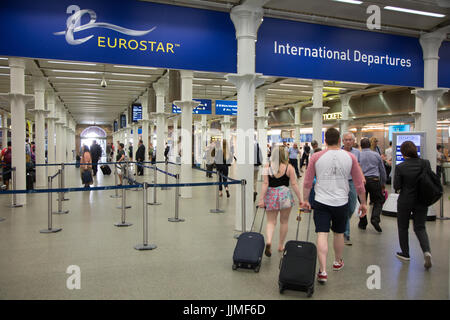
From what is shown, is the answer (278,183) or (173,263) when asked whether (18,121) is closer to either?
(173,263)

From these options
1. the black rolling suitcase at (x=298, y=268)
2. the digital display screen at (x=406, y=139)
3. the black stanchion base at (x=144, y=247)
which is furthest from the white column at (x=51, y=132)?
the black rolling suitcase at (x=298, y=268)

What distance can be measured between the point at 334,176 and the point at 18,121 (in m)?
8.80

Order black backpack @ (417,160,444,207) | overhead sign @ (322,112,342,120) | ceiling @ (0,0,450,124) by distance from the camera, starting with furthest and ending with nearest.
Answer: overhead sign @ (322,112,342,120), ceiling @ (0,0,450,124), black backpack @ (417,160,444,207)

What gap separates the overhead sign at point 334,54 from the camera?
6723 millimetres

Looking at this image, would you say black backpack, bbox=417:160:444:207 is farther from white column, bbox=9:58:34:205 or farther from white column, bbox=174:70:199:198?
white column, bbox=9:58:34:205

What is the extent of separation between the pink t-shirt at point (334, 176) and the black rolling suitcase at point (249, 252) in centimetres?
108

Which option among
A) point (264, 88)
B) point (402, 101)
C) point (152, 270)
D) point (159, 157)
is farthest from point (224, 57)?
point (402, 101)

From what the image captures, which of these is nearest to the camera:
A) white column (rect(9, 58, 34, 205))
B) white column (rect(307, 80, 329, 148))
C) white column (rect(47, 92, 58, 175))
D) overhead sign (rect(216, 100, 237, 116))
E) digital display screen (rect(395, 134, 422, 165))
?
digital display screen (rect(395, 134, 422, 165))

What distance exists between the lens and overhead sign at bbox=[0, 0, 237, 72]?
5.19m

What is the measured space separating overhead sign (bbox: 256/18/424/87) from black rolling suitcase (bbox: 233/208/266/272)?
131 inches

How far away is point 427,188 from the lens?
4668 millimetres

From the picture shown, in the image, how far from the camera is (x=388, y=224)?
7.32 meters

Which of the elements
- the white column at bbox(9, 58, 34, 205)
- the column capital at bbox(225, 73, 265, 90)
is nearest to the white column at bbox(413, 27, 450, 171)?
the column capital at bbox(225, 73, 265, 90)

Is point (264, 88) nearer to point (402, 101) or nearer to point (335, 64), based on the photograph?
point (402, 101)
